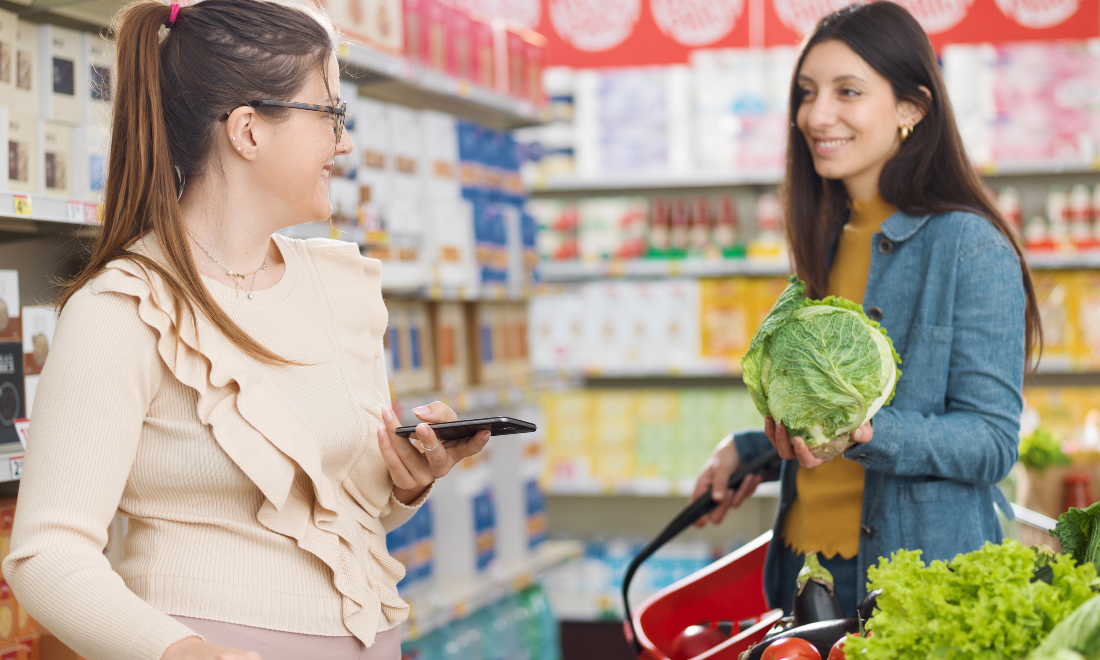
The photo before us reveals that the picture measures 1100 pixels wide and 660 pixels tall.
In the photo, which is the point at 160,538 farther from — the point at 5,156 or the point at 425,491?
the point at 5,156

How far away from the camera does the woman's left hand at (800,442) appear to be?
157 centimetres

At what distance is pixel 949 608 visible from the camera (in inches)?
40.4

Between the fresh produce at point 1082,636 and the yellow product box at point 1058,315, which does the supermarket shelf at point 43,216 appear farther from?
the yellow product box at point 1058,315

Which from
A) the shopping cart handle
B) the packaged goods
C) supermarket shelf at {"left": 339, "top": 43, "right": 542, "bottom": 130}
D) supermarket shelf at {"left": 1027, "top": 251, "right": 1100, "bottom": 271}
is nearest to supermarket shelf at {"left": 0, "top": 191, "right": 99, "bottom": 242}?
the packaged goods

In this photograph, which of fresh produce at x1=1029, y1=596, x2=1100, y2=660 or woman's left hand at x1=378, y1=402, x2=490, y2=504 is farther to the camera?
woman's left hand at x1=378, y1=402, x2=490, y2=504

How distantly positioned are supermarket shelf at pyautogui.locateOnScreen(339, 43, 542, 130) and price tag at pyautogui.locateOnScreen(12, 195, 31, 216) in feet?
2.97

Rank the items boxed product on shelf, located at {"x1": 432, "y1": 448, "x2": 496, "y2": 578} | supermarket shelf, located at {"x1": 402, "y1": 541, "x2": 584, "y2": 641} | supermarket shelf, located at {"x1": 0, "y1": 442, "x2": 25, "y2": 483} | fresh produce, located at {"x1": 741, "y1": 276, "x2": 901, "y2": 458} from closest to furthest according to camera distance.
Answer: fresh produce, located at {"x1": 741, "y1": 276, "x2": 901, "y2": 458} → supermarket shelf, located at {"x1": 0, "y1": 442, "x2": 25, "y2": 483} → supermarket shelf, located at {"x1": 402, "y1": 541, "x2": 584, "y2": 641} → boxed product on shelf, located at {"x1": 432, "y1": 448, "x2": 496, "y2": 578}

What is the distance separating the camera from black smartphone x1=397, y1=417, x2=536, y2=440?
1.45m

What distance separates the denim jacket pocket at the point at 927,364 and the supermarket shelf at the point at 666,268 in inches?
108

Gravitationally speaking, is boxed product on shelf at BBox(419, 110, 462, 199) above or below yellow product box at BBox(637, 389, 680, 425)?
above

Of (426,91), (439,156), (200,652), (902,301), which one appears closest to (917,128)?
(902,301)

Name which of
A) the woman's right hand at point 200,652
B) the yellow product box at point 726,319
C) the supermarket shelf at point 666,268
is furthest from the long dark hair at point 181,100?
the yellow product box at point 726,319

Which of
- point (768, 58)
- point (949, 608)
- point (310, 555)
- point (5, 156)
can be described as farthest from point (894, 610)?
point (768, 58)

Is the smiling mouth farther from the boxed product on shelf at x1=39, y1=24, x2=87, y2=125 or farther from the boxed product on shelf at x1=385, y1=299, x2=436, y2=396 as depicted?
the boxed product on shelf at x1=385, y1=299, x2=436, y2=396
